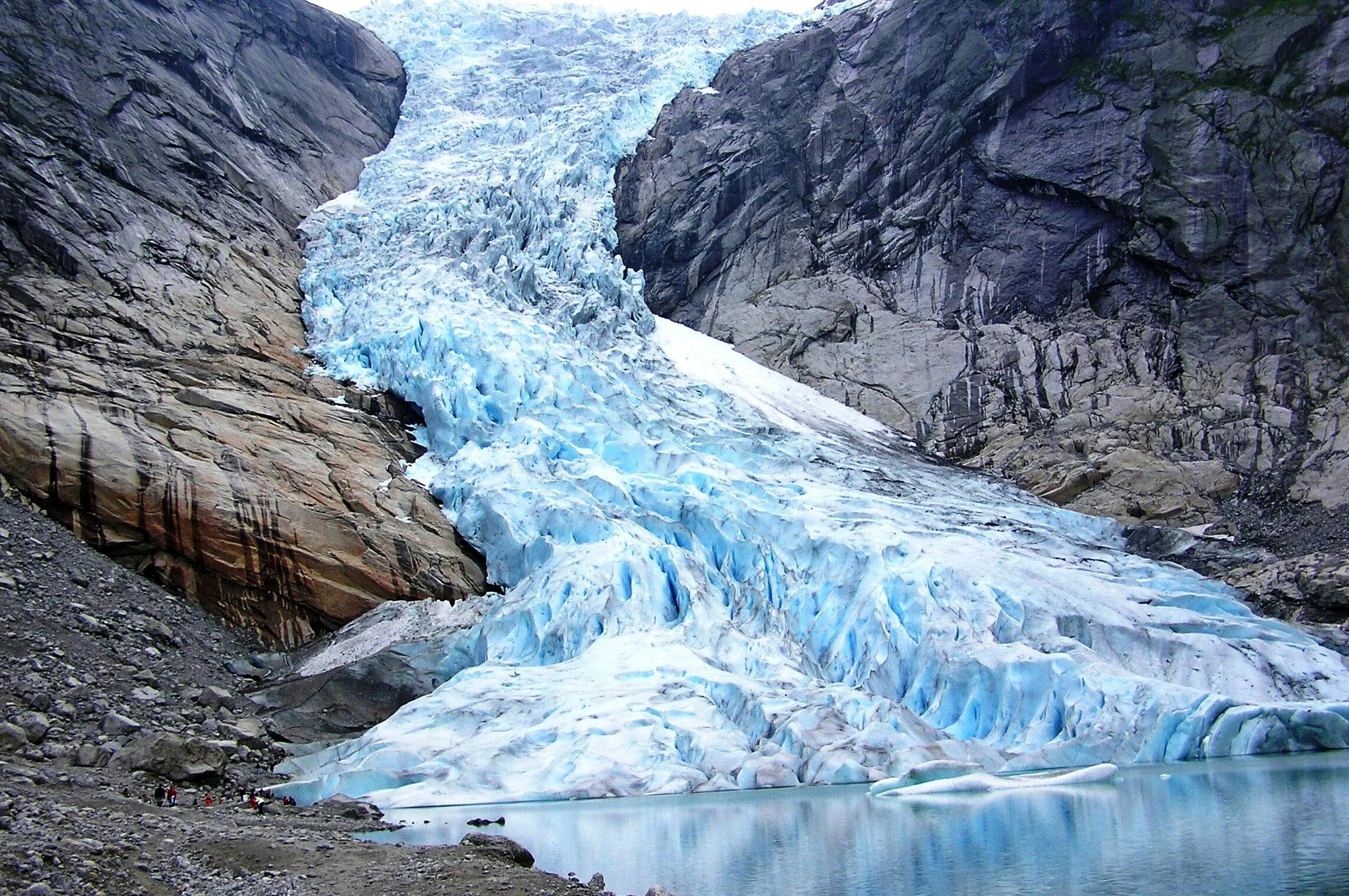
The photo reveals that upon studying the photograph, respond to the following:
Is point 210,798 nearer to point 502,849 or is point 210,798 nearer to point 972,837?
point 502,849

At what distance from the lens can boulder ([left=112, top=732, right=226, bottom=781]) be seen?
393 inches

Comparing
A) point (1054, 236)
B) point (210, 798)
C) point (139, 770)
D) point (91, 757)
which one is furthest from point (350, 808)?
point (1054, 236)

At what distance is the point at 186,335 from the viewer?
18.9 m

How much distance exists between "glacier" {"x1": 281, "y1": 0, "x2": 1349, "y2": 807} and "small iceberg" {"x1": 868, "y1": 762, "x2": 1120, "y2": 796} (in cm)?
63

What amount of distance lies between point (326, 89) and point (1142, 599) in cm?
2631

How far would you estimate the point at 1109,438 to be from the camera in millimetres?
20094

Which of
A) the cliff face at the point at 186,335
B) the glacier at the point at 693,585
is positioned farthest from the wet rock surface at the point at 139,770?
the glacier at the point at 693,585

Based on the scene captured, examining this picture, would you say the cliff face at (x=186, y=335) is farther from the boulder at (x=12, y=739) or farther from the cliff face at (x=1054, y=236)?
the cliff face at (x=1054, y=236)

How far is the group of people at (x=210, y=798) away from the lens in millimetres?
9102

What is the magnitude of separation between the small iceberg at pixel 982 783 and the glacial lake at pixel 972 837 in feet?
0.68

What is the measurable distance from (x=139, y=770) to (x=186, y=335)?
1100 centimetres

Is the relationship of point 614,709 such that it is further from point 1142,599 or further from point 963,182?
point 963,182

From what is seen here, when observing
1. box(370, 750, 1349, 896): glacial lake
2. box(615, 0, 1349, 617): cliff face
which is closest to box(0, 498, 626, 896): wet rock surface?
box(370, 750, 1349, 896): glacial lake

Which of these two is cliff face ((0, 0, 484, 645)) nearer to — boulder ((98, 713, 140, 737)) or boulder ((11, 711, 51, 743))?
boulder ((98, 713, 140, 737))
